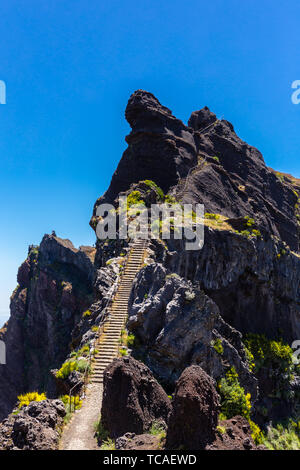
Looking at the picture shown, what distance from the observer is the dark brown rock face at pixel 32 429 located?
8.93 m

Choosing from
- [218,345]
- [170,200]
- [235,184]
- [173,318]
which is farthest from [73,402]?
[235,184]

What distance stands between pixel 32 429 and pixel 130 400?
3206 millimetres

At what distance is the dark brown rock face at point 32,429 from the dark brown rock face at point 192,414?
370 cm

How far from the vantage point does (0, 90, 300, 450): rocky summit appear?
1034 centimetres

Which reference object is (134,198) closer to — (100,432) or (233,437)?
(100,432)

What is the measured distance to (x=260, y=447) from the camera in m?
7.89

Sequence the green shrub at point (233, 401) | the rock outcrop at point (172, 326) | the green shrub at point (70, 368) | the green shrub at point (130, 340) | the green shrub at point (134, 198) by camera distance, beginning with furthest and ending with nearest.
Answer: the green shrub at point (134, 198) < the green shrub at point (130, 340) < the rock outcrop at point (172, 326) < the green shrub at point (233, 401) < the green shrub at point (70, 368)

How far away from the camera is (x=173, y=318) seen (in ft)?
55.9

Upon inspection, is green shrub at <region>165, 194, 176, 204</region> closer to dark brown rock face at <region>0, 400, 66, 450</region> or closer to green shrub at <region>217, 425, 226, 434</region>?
dark brown rock face at <region>0, 400, 66, 450</region>

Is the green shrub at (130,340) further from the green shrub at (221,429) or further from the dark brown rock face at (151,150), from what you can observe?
the dark brown rock face at (151,150)

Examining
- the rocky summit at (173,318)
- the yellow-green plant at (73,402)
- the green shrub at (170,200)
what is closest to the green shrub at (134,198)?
the rocky summit at (173,318)

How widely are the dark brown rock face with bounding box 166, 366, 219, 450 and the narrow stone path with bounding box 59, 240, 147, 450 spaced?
3.50 metres

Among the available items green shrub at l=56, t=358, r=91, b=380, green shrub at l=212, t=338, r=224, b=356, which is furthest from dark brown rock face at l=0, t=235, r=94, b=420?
green shrub at l=56, t=358, r=91, b=380
